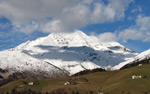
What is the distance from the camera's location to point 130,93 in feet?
647

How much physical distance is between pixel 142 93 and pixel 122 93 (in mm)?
17499

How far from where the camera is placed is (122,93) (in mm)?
198625

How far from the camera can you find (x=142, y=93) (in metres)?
194

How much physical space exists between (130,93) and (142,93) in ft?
34.2

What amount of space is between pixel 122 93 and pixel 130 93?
23.3ft
